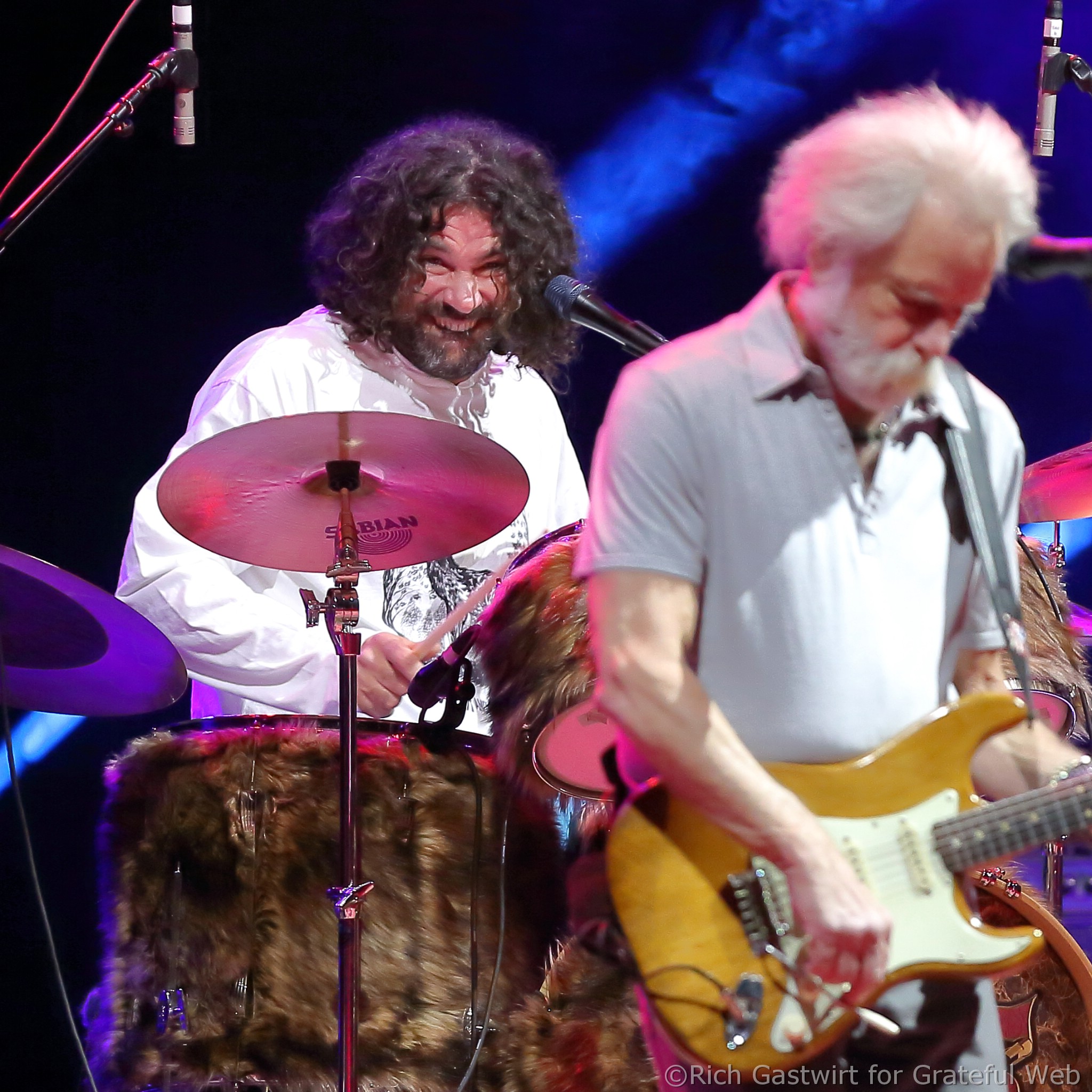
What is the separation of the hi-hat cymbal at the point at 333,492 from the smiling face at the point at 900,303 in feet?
3.05

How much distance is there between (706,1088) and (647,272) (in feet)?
11.3

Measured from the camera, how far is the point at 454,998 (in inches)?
120

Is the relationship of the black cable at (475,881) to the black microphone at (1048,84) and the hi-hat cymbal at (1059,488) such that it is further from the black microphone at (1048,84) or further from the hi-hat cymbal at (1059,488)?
the black microphone at (1048,84)

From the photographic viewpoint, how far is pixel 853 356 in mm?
1883

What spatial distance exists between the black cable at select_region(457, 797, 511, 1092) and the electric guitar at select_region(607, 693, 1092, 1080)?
1226 millimetres

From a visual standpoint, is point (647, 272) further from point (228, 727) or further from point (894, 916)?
point (894, 916)

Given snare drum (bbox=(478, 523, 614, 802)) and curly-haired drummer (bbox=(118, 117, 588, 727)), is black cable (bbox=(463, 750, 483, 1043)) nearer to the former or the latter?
snare drum (bbox=(478, 523, 614, 802))

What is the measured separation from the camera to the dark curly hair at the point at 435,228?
12.9 ft

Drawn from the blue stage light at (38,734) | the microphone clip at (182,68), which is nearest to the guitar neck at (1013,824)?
the microphone clip at (182,68)

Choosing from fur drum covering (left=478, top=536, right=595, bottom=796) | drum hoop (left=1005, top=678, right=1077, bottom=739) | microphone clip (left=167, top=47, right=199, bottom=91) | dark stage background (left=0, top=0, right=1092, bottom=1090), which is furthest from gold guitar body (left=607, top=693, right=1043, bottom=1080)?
dark stage background (left=0, top=0, right=1092, bottom=1090)

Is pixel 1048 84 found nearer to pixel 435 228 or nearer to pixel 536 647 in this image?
pixel 435 228

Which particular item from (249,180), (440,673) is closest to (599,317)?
(440,673)

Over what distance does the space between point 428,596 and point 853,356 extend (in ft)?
6.30

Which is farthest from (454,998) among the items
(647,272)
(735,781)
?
(647,272)
